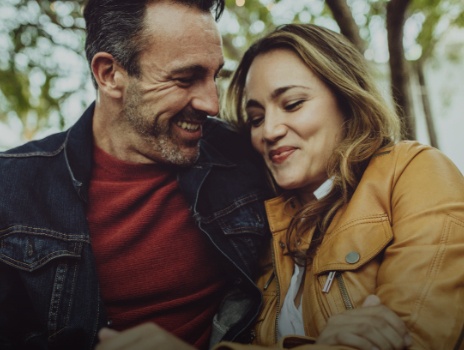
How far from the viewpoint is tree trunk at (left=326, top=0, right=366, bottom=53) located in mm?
3051

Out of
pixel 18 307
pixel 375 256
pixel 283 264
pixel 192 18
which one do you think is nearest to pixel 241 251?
pixel 283 264

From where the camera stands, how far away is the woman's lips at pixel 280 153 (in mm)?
2340

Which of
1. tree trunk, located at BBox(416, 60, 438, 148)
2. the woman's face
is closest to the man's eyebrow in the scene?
the woman's face

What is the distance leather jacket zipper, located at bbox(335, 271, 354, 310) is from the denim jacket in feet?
1.70

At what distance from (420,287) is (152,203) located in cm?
144

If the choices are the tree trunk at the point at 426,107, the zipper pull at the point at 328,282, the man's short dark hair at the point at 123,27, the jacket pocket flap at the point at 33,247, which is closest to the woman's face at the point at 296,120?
the zipper pull at the point at 328,282

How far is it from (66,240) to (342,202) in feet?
4.83

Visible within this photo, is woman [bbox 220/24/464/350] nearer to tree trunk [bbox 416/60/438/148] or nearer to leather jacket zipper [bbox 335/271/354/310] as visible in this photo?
leather jacket zipper [bbox 335/271/354/310]

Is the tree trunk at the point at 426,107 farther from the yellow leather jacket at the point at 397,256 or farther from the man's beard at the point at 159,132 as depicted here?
the man's beard at the point at 159,132

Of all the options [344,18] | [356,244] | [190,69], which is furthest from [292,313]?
[344,18]

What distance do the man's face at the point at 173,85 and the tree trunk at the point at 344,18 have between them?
3.51 ft

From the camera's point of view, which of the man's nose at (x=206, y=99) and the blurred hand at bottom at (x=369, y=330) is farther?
the man's nose at (x=206, y=99)

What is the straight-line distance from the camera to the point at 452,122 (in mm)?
15492

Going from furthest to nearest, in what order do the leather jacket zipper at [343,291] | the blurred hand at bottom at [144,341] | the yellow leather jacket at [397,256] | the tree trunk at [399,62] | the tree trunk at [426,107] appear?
the tree trunk at [426,107] < the tree trunk at [399,62] < the leather jacket zipper at [343,291] < the yellow leather jacket at [397,256] < the blurred hand at bottom at [144,341]
